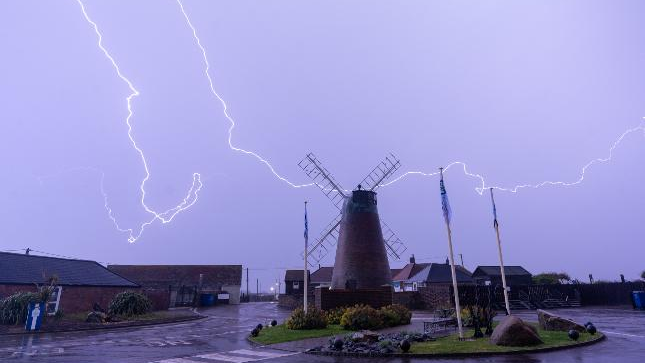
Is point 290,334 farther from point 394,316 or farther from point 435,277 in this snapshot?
point 435,277

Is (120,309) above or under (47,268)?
under

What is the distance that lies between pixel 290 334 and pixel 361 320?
3.97 metres

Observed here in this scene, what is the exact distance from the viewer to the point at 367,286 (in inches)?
1206

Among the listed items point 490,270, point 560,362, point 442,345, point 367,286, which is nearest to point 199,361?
point 442,345

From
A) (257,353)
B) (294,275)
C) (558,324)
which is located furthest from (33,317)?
(294,275)

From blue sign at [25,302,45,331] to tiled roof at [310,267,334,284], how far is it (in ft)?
176

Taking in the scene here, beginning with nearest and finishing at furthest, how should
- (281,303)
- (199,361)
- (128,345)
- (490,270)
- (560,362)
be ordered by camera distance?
(560,362) → (199,361) → (128,345) → (281,303) → (490,270)

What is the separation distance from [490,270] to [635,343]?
48.6 m

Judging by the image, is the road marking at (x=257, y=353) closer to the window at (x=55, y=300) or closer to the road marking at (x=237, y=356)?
the road marking at (x=237, y=356)

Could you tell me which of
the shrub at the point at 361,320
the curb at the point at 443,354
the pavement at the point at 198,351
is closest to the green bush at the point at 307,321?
the shrub at the point at 361,320

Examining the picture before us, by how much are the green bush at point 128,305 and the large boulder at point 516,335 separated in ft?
89.4

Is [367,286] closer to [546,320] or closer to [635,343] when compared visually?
[546,320]

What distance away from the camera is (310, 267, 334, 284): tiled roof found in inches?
2975

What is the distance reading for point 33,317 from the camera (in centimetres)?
2386
